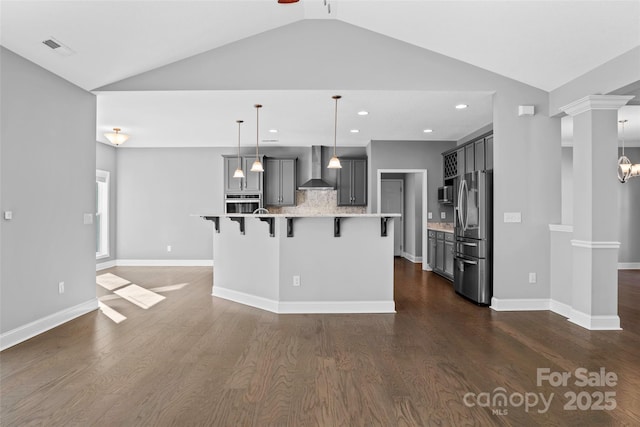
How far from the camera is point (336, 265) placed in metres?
4.64

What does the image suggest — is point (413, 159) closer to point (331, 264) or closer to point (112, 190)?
point (331, 264)

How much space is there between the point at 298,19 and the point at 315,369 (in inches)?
151

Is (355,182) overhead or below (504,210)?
overhead

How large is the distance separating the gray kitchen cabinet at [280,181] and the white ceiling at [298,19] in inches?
92.6

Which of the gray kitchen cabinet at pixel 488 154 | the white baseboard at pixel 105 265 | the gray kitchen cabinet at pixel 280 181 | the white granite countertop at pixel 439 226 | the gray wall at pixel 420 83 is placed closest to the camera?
the gray wall at pixel 420 83

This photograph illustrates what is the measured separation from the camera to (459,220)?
5.54m

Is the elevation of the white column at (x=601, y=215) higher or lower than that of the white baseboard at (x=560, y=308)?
higher

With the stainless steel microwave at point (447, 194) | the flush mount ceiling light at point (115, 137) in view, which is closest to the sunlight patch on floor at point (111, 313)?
the flush mount ceiling light at point (115, 137)

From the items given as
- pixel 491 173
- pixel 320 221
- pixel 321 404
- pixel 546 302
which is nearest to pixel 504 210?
pixel 491 173

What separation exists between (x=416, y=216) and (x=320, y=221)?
16.1ft

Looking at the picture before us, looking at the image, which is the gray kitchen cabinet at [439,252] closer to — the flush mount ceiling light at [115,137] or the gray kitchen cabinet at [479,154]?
the gray kitchen cabinet at [479,154]

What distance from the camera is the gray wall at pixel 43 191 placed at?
3547 mm

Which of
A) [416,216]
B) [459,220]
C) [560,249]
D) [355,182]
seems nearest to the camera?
[560,249]

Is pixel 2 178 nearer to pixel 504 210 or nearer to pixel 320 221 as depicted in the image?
pixel 320 221
